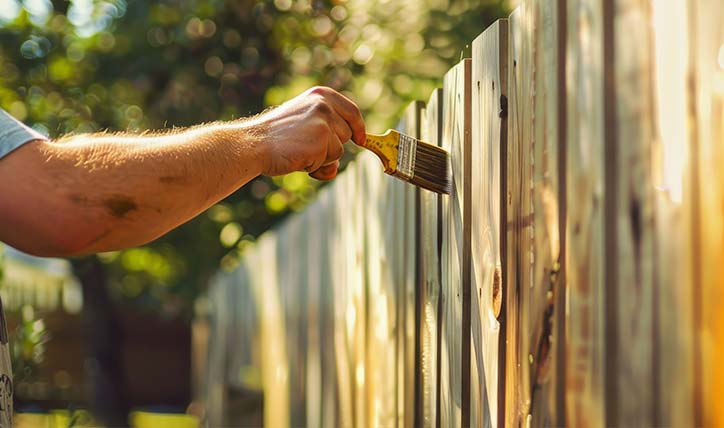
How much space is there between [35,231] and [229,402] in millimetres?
8434

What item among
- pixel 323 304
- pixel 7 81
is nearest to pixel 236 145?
pixel 323 304

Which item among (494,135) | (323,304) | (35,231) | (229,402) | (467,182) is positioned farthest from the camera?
(229,402)

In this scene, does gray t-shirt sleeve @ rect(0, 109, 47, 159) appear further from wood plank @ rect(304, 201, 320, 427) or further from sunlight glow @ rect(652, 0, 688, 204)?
wood plank @ rect(304, 201, 320, 427)

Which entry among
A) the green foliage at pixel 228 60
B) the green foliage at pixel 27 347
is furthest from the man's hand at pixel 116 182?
the green foliage at pixel 228 60

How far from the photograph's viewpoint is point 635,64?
1.59 m

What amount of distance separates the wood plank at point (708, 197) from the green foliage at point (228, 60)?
6793 millimetres

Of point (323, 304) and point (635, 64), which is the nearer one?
point (635, 64)

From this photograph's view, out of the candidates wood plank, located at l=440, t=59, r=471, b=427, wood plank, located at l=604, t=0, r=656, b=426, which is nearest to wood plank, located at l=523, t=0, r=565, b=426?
→ wood plank, located at l=604, t=0, r=656, b=426

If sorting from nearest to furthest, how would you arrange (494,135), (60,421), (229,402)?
(494,135), (60,421), (229,402)

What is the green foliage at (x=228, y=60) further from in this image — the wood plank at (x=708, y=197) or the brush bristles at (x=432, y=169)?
the wood plank at (x=708, y=197)

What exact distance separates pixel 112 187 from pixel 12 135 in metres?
0.20

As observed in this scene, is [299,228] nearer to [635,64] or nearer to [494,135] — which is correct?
[494,135]

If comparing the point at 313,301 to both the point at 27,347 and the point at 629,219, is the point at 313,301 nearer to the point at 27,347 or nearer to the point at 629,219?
the point at 27,347

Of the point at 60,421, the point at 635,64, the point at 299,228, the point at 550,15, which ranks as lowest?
the point at 60,421
